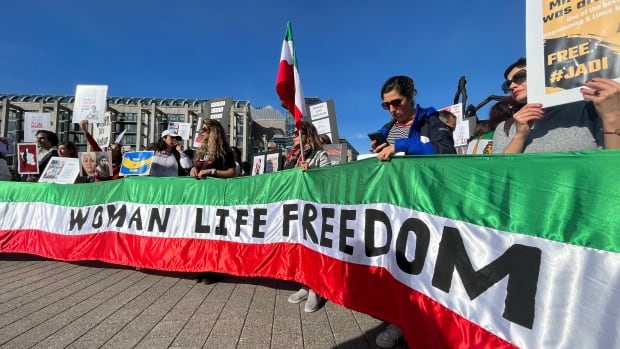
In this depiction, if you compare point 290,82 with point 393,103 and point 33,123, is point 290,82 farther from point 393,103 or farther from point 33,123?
point 33,123

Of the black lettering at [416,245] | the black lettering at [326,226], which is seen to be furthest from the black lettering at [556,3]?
the black lettering at [326,226]

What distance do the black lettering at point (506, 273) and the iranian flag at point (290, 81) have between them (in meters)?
2.16

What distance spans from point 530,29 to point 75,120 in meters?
7.54

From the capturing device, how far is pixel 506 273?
5.28 feet

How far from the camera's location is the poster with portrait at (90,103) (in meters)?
6.52

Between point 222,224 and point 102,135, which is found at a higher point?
point 102,135

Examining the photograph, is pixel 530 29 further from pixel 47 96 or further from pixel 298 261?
pixel 47 96

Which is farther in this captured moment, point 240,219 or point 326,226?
point 240,219

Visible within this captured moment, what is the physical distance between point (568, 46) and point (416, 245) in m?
1.37

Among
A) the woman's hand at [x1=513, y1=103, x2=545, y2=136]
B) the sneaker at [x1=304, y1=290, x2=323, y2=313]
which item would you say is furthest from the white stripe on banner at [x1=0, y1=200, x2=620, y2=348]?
the woman's hand at [x1=513, y1=103, x2=545, y2=136]

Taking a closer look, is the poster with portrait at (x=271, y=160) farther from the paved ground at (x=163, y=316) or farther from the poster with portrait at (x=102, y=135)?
the poster with portrait at (x=102, y=135)

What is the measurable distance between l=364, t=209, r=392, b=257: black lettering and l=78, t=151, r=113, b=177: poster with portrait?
15.7 ft

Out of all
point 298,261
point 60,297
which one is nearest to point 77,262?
point 60,297

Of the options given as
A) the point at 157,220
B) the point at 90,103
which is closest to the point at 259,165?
the point at 157,220
